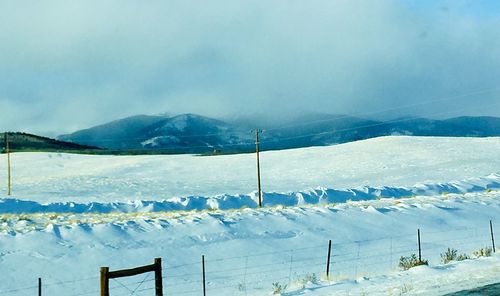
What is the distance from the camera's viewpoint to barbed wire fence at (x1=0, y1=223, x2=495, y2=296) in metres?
19.6

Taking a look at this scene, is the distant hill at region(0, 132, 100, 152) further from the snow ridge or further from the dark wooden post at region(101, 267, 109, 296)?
the dark wooden post at region(101, 267, 109, 296)

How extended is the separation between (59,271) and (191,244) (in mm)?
5703

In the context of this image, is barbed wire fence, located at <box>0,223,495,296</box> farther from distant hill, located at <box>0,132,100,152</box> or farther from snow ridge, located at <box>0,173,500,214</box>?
distant hill, located at <box>0,132,100,152</box>

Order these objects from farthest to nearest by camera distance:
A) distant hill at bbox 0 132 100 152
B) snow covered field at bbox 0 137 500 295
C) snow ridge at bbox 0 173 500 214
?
distant hill at bbox 0 132 100 152, snow ridge at bbox 0 173 500 214, snow covered field at bbox 0 137 500 295

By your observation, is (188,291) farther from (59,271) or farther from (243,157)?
(243,157)

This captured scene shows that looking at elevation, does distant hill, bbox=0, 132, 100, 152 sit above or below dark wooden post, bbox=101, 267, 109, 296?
above

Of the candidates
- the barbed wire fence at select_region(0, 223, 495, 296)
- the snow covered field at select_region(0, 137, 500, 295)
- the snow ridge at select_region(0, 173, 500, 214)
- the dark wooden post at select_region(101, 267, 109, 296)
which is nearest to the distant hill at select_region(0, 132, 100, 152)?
the snow covered field at select_region(0, 137, 500, 295)

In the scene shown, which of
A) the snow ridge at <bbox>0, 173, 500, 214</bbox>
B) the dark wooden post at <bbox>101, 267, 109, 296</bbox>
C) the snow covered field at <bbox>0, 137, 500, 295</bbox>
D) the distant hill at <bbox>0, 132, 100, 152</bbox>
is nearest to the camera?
the dark wooden post at <bbox>101, 267, 109, 296</bbox>

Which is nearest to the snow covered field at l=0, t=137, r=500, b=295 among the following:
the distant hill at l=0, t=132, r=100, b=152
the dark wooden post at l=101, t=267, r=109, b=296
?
the dark wooden post at l=101, t=267, r=109, b=296

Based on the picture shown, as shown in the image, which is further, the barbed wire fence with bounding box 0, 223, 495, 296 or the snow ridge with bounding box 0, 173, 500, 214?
the snow ridge with bounding box 0, 173, 500, 214

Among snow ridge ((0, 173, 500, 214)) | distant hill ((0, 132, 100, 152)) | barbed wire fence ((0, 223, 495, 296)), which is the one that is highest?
distant hill ((0, 132, 100, 152))

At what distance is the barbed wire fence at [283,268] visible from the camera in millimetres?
19562

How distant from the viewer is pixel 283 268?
914 inches

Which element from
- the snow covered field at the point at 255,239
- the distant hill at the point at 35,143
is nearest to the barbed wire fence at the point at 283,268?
the snow covered field at the point at 255,239
